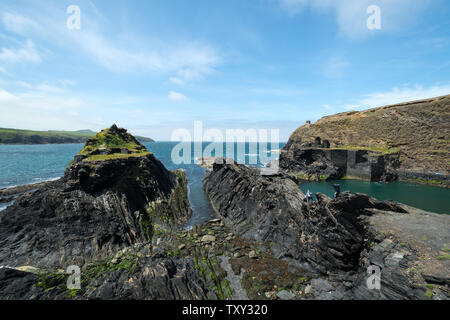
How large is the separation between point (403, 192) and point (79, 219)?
69875mm

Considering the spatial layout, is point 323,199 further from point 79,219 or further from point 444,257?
point 79,219

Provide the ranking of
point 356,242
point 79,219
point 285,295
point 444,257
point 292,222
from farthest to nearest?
point 79,219 < point 292,222 < point 356,242 < point 285,295 < point 444,257

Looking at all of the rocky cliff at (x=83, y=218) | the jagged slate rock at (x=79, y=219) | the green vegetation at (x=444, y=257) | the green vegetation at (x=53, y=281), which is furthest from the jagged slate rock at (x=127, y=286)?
the green vegetation at (x=444, y=257)

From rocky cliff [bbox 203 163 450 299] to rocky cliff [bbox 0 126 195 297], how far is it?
1412 cm

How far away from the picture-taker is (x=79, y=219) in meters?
21.6

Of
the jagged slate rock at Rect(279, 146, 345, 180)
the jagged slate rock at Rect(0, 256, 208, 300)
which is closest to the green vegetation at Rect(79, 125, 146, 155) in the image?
the jagged slate rock at Rect(0, 256, 208, 300)

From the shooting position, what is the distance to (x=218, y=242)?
22719 mm

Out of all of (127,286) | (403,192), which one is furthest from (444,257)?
(403,192)

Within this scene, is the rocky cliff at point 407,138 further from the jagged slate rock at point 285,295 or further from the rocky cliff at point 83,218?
the jagged slate rock at point 285,295

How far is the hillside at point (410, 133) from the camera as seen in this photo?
2279 inches

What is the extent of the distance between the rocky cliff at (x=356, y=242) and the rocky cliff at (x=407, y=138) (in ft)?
172

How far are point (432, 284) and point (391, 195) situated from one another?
4888cm

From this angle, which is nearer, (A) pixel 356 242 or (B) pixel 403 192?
(A) pixel 356 242
